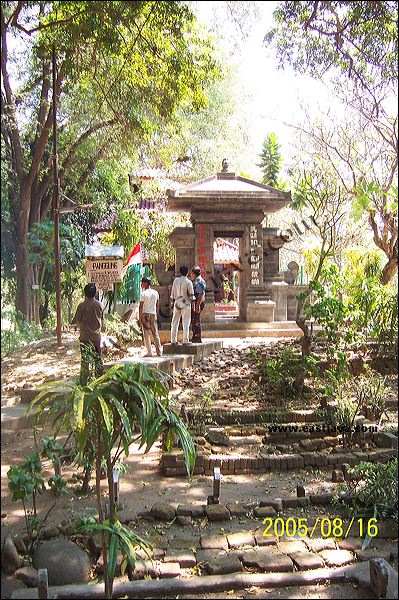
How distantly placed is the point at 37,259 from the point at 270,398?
12.2 ft

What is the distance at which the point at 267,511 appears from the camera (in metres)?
4.13

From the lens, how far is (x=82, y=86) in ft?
15.1

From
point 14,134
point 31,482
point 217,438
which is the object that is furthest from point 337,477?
point 14,134

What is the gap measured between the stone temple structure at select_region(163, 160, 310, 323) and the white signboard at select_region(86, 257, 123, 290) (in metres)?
6.78

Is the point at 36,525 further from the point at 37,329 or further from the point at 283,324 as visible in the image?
the point at 283,324

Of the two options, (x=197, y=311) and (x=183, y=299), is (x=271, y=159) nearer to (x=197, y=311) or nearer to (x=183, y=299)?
(x=197, y=311)

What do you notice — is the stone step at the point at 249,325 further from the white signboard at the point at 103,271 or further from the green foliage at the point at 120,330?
the white signboard at the point at 103,271

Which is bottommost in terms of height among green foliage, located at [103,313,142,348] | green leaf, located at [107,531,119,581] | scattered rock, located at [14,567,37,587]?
scattered rock, located at [14,567,37,587]

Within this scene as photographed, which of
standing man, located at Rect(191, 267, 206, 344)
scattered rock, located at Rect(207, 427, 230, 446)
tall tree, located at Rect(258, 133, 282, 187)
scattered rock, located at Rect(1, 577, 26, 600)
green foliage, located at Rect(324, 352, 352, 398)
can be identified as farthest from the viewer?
tall tree, located at Rect(258, 133, 282, 187)

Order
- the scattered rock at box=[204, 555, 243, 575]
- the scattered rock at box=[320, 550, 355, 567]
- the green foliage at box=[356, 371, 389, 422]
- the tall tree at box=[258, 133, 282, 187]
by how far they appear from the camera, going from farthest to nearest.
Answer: the tall tree at box=[258, 133, 282, 187] → the green foliage at box=[356, 371, 389, 422] → the scattered rock at box=[320, 550, 355, 567] → the scattered rock at box=[204, 555, 243, 575]

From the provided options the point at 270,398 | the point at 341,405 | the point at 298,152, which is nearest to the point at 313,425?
the point at 341,405

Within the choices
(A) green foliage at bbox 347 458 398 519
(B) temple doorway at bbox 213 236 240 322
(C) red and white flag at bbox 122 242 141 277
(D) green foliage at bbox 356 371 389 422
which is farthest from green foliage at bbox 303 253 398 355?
(B) temple doorway at bbox 213 236 240 322
